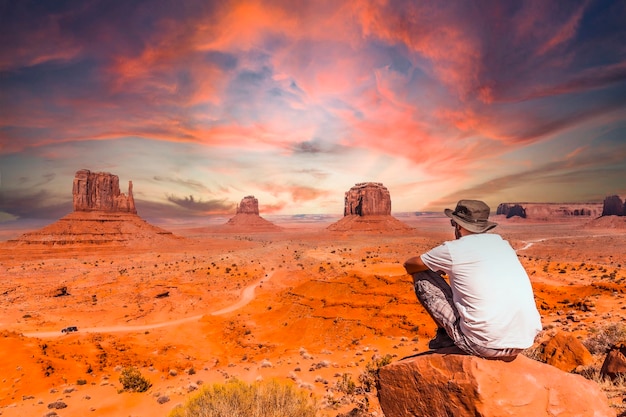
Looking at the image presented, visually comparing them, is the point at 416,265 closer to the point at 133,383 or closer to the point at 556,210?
the point at 133,383

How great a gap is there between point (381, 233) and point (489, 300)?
10181cm

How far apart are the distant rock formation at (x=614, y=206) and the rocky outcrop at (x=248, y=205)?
16931cm

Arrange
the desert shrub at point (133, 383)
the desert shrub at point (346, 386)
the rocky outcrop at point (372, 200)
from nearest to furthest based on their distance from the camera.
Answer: the desert shrub at point (346, 386) → the desert shrub at point (133, 383) → the rocky outcrop at point (372, 200)

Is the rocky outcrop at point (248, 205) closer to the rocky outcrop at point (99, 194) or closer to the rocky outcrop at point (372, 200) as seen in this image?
the rocky outcrop at point (372, 200)

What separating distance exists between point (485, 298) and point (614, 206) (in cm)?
17838

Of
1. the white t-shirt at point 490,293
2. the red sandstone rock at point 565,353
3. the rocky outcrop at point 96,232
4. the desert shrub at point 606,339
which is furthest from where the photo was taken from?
the rocky outcrop at point 96,232

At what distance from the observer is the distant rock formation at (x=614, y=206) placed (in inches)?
4943

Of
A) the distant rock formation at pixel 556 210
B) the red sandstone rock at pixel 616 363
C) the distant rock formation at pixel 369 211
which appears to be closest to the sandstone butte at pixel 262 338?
the red sandstone rock at pixel 616 363

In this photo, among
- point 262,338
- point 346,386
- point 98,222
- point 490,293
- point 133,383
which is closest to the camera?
point 490,293

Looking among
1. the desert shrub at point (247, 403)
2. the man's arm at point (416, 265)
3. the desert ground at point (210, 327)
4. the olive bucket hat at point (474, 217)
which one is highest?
the olive bucket hat at point (474, 217)

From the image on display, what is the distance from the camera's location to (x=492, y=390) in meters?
3.16

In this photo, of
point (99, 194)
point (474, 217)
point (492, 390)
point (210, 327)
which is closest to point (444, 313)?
point (492, 390)

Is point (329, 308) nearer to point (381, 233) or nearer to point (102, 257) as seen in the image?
point (102, 257)

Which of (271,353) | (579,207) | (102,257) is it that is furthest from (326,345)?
(579,207)
